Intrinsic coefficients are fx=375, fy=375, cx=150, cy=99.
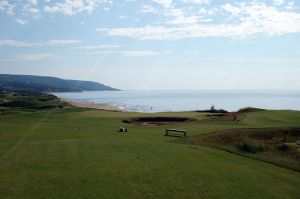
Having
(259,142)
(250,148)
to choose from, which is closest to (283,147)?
(259,142)

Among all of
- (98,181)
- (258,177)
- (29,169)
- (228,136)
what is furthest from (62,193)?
(228,136)

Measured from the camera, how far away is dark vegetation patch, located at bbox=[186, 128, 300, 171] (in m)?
25.3

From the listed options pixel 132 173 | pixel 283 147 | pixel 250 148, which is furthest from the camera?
pixel 283 147

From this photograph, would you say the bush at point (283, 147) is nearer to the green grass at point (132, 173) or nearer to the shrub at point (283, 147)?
the shrub at point (283, 147)

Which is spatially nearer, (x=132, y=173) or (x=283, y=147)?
(x=132, y=173)

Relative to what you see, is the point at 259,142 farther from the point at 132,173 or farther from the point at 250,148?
the point at 132,173

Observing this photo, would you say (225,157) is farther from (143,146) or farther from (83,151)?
(83,151)

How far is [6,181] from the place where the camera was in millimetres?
13109

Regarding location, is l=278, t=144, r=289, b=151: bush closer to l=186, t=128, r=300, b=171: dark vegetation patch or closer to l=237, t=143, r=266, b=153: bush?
l=186, t=128, r=300, b=171: dark vegetation patch

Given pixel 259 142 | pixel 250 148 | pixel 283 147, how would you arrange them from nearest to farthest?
pixel 250 148, pixel 283 147, pixel 259 142

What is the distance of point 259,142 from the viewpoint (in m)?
30.7

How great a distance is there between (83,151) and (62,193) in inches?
295

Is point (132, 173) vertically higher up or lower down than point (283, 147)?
lower down

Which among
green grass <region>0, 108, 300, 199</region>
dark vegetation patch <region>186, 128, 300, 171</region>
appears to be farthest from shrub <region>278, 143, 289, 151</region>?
green grass <region>0, 108, 300, 199</region>
